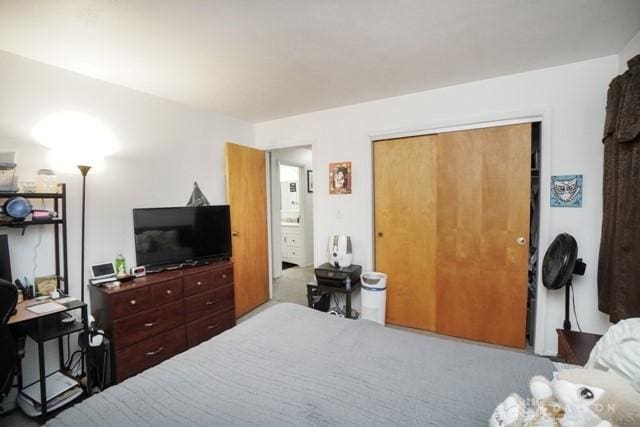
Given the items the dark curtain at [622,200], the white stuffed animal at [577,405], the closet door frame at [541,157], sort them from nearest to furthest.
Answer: the white stuffed animal at [577,405] → the dark curtain at [622,200] → the closet door frame at [541,157]

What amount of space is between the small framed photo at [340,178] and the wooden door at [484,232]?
0.98m

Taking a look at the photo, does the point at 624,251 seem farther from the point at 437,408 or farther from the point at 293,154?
the point at 293,154

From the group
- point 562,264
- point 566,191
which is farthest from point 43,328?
point 566,191

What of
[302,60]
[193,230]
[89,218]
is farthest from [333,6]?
[89,218]

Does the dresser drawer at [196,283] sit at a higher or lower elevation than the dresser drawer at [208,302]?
higher

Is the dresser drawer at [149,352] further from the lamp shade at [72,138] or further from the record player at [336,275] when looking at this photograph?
the lamp shade at [72,138]

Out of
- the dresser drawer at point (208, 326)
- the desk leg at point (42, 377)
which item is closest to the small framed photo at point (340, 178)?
the dresser drawer at point (208, 326)

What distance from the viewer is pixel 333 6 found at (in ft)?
4.92

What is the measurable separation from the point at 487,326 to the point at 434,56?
8.06ft

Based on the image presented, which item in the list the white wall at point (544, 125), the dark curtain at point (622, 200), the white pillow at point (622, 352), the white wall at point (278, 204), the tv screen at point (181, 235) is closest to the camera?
the white pillow at point (622, 352)

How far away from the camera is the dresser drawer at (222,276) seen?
2779 millimetres

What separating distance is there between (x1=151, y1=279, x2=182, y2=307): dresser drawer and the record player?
52.9 inches

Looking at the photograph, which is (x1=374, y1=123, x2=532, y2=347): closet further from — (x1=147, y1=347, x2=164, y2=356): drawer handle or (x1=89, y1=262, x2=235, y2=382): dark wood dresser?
(x1=147, y1=347, x2=164, y2=356): drawer handle

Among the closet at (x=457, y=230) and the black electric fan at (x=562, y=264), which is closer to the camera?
the black electric fan at (x=562, y=264)
